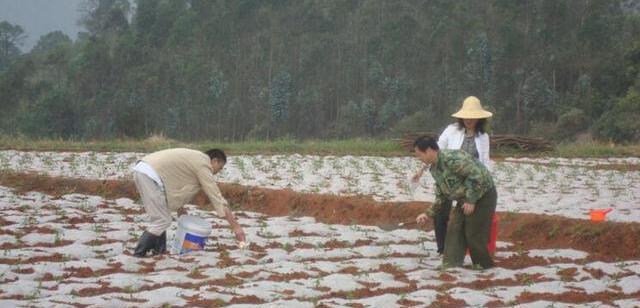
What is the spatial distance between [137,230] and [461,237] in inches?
150

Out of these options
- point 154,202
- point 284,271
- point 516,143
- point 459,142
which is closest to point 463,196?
point 459,142

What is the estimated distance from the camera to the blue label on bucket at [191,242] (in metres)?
8.68

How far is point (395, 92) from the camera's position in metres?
45.7

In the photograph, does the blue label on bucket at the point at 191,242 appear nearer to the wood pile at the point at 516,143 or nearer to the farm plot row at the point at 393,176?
the farm plot row at the point at 393,176

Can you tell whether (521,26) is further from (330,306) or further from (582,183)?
(330,306)

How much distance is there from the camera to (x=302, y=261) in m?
8.66

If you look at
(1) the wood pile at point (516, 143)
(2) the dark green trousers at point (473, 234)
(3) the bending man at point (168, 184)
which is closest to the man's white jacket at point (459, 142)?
(2) the dark green trousers at point (473, 234)

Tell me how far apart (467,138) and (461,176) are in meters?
0.62

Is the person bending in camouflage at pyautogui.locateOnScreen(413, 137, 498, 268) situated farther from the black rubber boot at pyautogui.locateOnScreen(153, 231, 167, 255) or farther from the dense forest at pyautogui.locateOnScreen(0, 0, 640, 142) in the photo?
the dense forest at pyautogui.locateOnScreen(0, 0, 640, 142)

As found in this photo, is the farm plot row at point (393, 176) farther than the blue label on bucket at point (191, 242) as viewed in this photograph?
Yes

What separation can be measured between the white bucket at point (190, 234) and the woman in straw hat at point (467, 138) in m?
2.18

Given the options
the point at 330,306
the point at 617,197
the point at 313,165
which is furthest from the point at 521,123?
the point at 330,306

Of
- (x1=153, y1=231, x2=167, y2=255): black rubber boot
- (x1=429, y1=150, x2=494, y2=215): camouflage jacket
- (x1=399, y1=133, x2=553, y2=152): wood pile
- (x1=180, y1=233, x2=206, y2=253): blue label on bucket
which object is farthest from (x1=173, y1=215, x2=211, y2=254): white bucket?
(x1=399, y1=133, x2=553, y2=152): wood pile

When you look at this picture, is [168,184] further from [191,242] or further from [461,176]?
[461,176]
